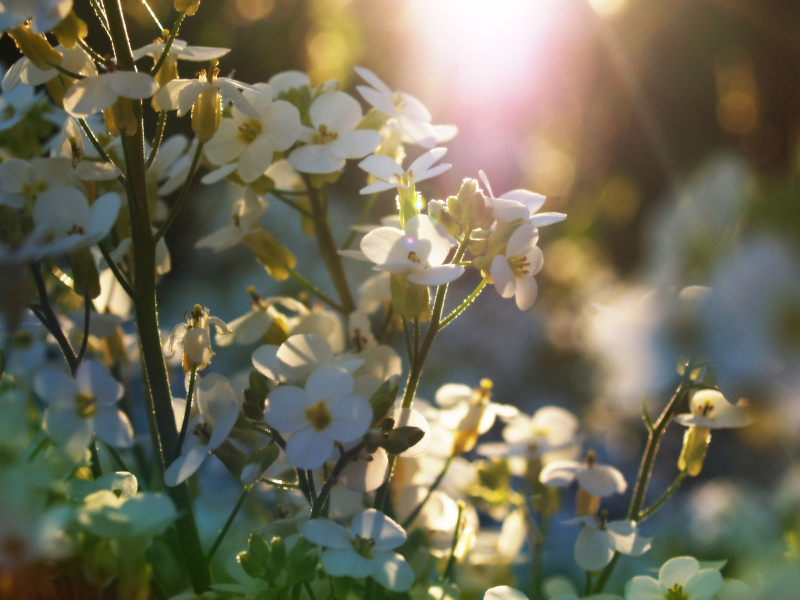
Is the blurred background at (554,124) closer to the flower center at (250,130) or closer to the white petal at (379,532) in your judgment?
the flower center at (250,130)

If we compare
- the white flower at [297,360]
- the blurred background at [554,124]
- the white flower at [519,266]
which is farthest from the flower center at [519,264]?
the blurred background at [554,124]

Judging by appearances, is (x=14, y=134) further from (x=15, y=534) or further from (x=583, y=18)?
(x=583, y=18)

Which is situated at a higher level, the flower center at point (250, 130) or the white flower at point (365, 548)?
the flower center at point (250, 130)

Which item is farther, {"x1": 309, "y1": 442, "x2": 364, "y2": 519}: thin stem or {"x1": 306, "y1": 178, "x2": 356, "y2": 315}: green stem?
{"x1": 306, "y1": 178, "x2": 356, "y2": 315}: green stem

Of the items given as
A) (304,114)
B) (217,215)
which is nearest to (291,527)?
(304,114)

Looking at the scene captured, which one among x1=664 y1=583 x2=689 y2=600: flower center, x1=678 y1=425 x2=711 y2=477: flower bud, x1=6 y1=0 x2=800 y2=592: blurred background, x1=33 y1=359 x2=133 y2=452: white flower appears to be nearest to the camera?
x1=33 y1=359 x2=133 y2=452: white flower

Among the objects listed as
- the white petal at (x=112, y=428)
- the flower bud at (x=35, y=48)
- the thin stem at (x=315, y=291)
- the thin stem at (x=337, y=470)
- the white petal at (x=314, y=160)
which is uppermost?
the flower bud at (x=35, y=48)

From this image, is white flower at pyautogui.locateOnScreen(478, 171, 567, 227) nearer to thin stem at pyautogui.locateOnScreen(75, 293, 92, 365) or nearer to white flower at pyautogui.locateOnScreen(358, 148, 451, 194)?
white flower at pyautogui.locateOnScreen(358, 148, 451, 194)

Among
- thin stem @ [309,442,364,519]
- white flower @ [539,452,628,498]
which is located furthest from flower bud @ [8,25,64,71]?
white flower @ [539,452,628,498]
